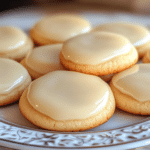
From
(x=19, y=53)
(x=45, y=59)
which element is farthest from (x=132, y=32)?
(x=19, y=53)

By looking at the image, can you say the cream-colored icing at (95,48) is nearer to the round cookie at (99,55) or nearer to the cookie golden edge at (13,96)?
the round cookie at (99,55)

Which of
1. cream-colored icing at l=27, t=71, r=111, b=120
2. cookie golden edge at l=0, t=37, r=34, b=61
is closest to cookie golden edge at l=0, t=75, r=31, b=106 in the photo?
cream-colored icing at l=27, t=71, r=111, b=120

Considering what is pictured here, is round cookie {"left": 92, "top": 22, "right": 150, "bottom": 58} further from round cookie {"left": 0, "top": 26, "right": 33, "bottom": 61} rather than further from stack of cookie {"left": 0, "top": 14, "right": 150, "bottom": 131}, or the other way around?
round cookie {"left": 0, "top": 26, "right": 33, "bottom": 61}

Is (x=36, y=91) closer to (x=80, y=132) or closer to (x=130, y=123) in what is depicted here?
(x=80, y=132)

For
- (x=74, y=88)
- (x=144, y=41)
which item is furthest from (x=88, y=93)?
(x=144, y=41)

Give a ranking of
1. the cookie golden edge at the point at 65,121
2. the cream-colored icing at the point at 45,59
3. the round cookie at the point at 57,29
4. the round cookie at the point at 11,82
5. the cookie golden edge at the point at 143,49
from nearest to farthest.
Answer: the cookie golden edge at the point at 65,121 < the round cookie at the point at 11,82 < the cream-colored icing at the point at 45,59 < the cookie golden edge at the point at 143,49 < the round cookie at the point at 57,29

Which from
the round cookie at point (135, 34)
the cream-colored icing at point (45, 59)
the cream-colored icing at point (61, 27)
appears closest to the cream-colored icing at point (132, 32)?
the round cookie at point (135, 34)

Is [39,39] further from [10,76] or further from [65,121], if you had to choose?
[65,121]
